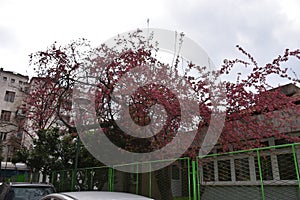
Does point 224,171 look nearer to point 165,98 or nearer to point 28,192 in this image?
point 165,98

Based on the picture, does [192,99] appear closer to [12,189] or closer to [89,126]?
[89,126]

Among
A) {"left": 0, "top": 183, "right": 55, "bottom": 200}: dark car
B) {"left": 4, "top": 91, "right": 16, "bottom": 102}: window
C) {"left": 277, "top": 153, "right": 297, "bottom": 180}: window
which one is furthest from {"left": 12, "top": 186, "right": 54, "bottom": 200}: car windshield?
{"left": 4, "top": 91, "right": 16, "bottom": 102}: window

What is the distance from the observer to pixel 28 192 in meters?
6.87

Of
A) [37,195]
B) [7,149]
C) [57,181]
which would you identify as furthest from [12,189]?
[7,149]

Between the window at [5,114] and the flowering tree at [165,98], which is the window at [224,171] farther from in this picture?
the window at [5,114]

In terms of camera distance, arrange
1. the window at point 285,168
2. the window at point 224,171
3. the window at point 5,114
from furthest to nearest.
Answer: the window at point 5,114 < the window at point 224,171 < the window at point 285,168

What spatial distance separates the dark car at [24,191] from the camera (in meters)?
6.73

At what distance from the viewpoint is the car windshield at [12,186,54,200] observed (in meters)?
6.74

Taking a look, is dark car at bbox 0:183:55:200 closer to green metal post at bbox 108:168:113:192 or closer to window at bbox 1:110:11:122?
green metal post at bbox 108:168:113:192

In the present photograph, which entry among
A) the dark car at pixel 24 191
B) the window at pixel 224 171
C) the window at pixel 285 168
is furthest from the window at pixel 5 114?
the window at pixel 285 168

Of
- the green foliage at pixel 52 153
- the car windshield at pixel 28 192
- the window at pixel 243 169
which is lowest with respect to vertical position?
the car windshield at pixel 28 192

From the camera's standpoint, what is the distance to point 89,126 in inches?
412

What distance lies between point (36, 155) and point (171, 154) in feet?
29.7

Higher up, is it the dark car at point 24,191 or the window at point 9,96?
the window at point 9,96
